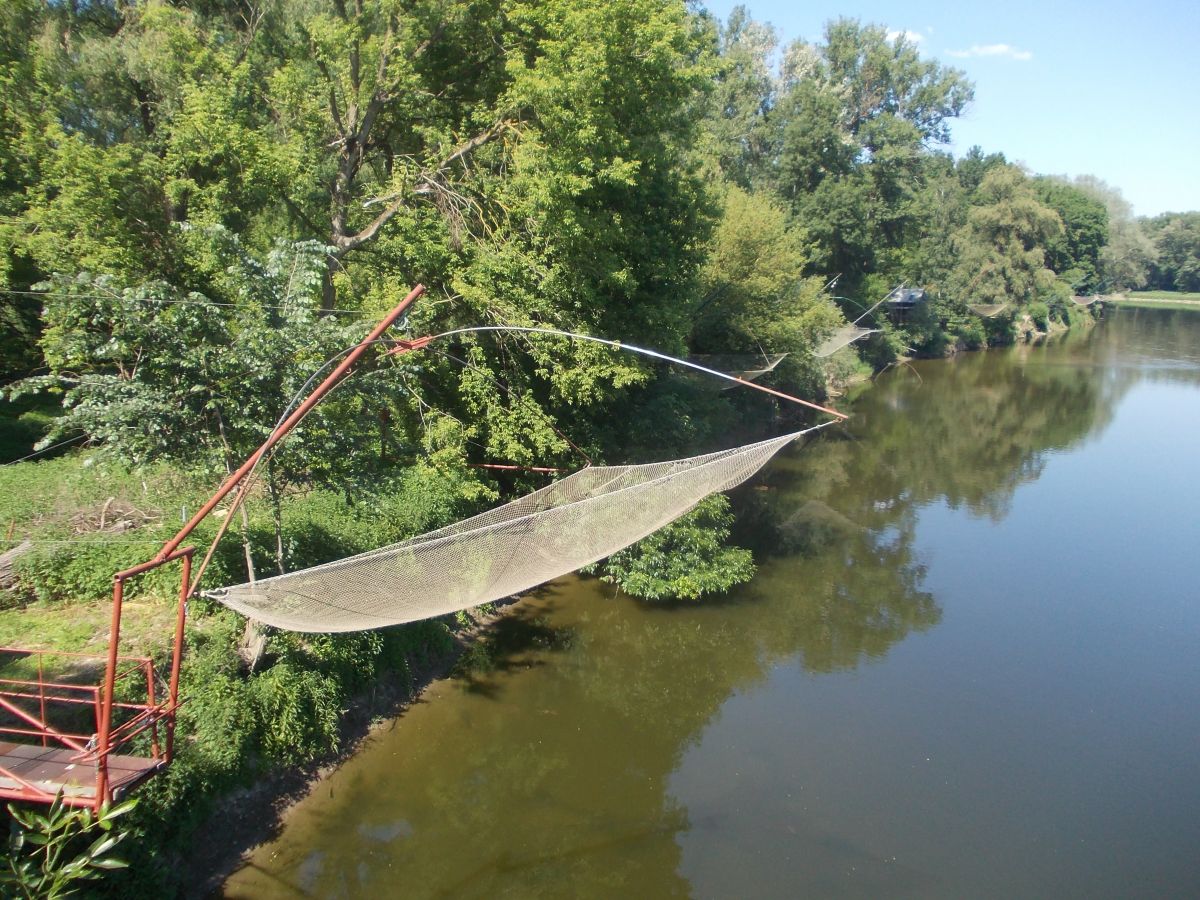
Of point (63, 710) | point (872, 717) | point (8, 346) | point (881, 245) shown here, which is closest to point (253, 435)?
point (63, 710)

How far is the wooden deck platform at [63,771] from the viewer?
4656mm

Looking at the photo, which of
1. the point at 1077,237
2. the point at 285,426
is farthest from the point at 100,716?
the point at 1077,237

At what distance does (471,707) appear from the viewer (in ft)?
27.7

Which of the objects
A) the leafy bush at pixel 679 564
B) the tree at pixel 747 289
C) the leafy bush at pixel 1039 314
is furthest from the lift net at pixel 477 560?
the leafy bush at pixel 1039 314

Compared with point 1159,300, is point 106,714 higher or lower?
lower

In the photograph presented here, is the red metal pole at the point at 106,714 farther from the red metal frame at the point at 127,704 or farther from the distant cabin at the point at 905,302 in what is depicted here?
the distant cabin at the point at 905,302

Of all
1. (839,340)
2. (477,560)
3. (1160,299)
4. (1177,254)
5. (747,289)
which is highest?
(1177,254)

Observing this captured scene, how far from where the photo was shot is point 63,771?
15.8ft

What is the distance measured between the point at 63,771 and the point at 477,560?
9.29ft

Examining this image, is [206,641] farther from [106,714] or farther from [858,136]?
[858,136]

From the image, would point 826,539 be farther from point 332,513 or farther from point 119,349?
point 119,349

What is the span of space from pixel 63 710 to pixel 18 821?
1571mm

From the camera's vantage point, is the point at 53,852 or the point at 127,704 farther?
the point at 127,704

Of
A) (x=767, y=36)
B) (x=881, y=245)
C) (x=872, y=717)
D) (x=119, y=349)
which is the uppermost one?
(x=767, y=36)
